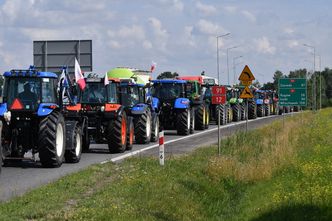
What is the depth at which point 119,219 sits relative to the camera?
1099 centimetres

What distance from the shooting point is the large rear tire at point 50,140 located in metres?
17.7

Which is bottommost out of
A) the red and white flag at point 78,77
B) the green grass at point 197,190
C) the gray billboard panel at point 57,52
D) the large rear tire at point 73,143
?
the green grass at point 197,190

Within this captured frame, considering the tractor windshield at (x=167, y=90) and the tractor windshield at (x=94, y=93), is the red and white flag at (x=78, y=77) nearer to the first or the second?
the tractor windshield at (x=94, y=93)

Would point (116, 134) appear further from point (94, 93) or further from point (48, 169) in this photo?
point (48, 169)

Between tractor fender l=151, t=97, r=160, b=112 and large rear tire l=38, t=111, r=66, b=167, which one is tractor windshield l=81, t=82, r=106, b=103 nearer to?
large rear tire l=38, t=111, r=66, b=167

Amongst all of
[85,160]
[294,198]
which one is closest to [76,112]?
[85,160]

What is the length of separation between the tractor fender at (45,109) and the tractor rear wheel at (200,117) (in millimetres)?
19846

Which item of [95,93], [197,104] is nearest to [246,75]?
[95,93]

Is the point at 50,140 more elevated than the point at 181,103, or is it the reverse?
the point at 181,103

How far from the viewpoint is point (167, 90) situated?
33.9 meters

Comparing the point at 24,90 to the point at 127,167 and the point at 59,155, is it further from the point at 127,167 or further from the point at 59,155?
the point at 127,167

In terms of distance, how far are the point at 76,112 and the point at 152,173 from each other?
16.6 feet

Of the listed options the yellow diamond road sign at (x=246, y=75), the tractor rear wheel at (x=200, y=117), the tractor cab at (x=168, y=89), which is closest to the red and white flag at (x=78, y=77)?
the yellow diamond road sign at (x=246, y=75)

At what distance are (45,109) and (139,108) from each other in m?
8.56
